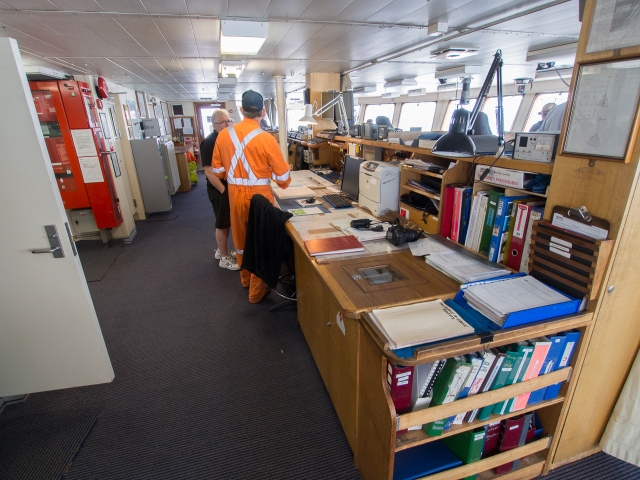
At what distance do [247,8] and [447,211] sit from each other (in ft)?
7.04

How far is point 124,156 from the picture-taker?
507 cm

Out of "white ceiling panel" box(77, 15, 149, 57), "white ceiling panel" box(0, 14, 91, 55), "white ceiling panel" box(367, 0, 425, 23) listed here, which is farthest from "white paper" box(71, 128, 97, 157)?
"white ceiling panel" box(367, 0, 425, 23)

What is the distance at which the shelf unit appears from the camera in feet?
3.52

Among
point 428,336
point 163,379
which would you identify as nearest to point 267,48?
point 163,379

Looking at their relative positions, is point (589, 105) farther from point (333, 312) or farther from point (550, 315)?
point (333, 312)

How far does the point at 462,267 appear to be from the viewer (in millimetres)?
Answer: 1532

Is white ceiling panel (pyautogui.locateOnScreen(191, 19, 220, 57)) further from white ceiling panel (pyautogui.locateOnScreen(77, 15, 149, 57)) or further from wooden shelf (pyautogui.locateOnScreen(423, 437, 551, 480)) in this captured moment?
wooden shelf (pyautogui.locateOnScreen(423, 437, 551, 480))

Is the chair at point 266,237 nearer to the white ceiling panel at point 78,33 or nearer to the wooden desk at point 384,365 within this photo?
the wooden desk at point 384,365

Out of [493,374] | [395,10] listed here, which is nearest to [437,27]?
[395,10]

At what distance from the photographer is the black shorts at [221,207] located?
3.35 metres

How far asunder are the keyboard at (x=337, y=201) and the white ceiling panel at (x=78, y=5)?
7.00ft

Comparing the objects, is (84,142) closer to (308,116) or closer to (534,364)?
(308,116)

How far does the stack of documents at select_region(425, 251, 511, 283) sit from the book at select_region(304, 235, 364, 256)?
0.40m

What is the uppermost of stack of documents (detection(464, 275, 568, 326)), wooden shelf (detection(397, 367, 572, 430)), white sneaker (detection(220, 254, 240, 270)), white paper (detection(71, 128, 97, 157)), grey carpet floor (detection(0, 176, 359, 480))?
white paper (detection(71, 128, 97, 157))
